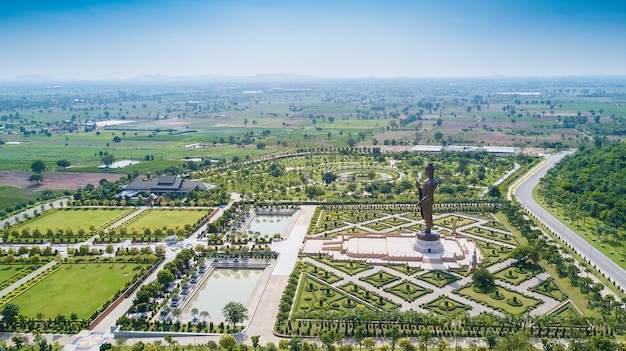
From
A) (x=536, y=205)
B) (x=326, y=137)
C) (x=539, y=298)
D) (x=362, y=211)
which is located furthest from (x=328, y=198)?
(x=326, y=137)

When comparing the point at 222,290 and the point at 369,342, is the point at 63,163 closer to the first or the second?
the point at 222,290

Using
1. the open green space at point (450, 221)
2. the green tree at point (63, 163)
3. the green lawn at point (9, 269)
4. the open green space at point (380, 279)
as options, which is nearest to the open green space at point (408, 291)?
the open green space at point (380, 279)

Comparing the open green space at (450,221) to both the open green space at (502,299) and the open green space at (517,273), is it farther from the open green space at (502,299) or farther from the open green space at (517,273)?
the open green space at (502,299)

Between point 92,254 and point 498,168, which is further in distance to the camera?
point 498,168

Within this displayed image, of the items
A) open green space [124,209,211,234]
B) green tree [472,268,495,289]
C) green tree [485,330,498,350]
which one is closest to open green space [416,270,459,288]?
green tree [472,268,495,289]

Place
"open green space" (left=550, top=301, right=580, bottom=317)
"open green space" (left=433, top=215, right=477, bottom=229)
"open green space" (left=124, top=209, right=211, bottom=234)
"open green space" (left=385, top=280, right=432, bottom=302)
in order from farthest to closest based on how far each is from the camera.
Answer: "open green space" (left=124, top=209, right=211, bottom=234) → "open green space" (left=433, top=215, right=477, bottom=229) → "open green space" (left=385, top=280, right=432, bottom=302) → "open green space" (left=550, top=301, right=580, bottom=317)

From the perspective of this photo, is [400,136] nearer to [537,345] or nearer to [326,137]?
[326,137]

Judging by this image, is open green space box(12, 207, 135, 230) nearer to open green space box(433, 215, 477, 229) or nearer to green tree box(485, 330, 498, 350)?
open green space box(433, 215, 477, 229)
